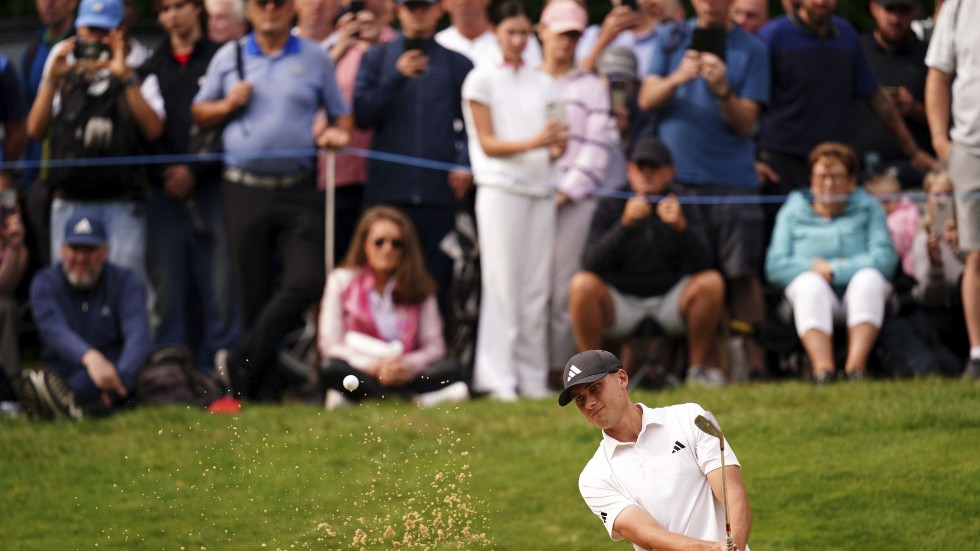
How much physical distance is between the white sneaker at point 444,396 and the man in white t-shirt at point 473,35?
2.73 m

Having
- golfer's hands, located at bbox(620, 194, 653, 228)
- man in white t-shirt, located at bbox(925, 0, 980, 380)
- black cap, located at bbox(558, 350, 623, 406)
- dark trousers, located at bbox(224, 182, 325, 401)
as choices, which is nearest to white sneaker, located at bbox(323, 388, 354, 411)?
dark trousers, located at bbox(224, 182, 325, 401)

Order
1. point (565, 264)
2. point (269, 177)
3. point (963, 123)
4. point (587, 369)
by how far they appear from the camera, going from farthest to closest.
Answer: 1. point (565, 264)
2. point (269, 177)
3. point (963, 123)
4. point (587, 369)

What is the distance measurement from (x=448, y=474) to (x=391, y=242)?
191 centimetres

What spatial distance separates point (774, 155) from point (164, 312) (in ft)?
15.3

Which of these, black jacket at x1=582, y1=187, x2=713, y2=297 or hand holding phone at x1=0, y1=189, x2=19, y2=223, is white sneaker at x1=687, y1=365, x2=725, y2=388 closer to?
black jacket at x1=582, y1=187, x2=713, y2=297

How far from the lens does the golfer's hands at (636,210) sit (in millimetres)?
13219

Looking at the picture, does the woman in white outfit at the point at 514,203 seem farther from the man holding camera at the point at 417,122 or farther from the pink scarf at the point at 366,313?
the pink scarf at the point at 366,313

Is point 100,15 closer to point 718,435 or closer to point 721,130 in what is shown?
point 721,130

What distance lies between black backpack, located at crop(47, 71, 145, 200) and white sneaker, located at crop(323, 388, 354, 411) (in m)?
2.19

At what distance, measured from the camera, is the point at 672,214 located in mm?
13227

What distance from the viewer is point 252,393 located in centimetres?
1332

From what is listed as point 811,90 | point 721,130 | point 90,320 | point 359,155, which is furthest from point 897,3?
point 90,320

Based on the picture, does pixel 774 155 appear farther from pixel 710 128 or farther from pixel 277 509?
pixel 277 509

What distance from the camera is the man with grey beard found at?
1311 centimetres
